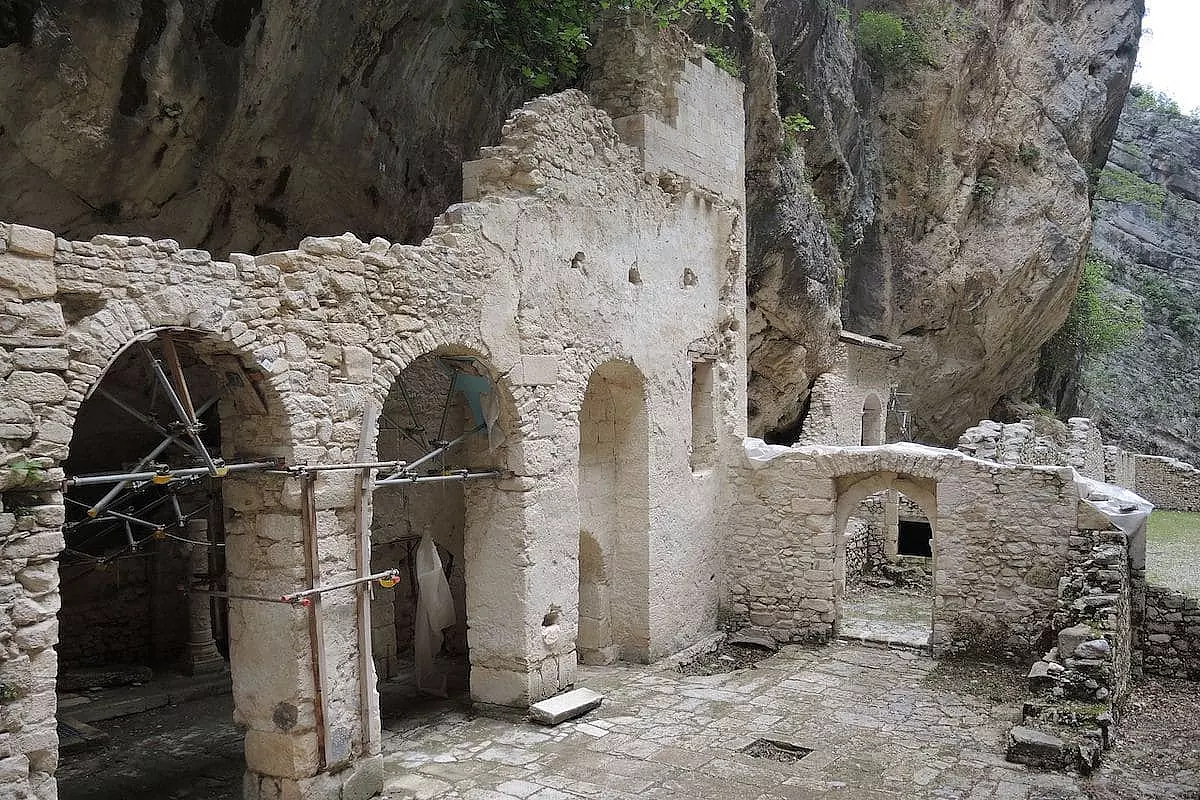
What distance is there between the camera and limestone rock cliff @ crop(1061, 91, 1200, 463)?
3231 cm

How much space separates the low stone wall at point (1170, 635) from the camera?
1043cm

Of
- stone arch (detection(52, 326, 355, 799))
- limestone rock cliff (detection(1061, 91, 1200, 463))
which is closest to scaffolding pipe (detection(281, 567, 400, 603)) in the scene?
stone arch (detection(52, 326, 355, 799))

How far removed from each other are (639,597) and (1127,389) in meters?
28.1

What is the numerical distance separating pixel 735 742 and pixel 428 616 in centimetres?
328

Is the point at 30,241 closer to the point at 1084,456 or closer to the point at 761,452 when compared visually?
the point at 761,452

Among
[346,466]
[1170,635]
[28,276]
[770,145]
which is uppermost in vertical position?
[770,145]

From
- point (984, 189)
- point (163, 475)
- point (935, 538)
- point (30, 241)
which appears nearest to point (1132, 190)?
point (984, 189)

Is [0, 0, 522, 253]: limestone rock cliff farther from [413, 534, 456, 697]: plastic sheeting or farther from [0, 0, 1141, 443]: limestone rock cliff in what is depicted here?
[413, 534, 456, 697]: plastic sheeting

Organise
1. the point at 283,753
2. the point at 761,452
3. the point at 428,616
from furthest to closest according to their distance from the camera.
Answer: the point at 761,452
the point at 428,616
the point at 283,753

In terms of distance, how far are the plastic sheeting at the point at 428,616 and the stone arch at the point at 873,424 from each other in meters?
13.1

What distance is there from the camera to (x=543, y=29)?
10.8 meters

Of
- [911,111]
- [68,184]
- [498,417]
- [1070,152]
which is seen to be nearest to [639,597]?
[498,417]

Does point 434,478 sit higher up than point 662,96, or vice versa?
point 662,96

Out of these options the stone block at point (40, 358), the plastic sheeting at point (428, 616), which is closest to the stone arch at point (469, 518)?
the plastic sheeting at point (428, 616)
